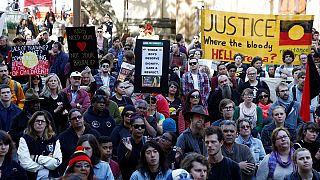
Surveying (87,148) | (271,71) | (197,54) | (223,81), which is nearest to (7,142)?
(87,148)

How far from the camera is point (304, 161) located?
9.15m

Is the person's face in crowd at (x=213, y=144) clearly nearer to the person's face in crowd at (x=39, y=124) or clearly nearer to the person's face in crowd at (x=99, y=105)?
the person's face in crowd at (x=39, y=124)

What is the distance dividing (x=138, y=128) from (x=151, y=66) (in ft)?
10.9

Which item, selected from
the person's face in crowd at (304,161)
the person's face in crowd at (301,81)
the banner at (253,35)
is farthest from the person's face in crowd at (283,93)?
the person's face in crowd at (304,161)

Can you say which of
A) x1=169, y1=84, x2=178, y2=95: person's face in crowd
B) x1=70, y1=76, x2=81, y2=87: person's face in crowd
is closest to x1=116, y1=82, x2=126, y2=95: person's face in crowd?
x1=70, y1=76, x2=81, y2=87: person's face in crowd

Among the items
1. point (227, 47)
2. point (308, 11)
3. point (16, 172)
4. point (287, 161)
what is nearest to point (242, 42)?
point (227, 47)

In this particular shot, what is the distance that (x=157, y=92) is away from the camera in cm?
1376

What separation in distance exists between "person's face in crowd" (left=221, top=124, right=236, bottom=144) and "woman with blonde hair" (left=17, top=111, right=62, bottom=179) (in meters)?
1.86

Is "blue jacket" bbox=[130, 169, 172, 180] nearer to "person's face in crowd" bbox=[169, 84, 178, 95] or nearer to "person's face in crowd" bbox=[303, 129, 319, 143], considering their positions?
"person's face in crowd" bbox=[303, 129, 319, 143]

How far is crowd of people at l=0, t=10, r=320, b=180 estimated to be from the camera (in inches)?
Result: 362

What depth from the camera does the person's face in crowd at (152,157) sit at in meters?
9.19

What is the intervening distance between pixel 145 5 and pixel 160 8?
0.55 m

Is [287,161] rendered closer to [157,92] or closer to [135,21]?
[157,92]

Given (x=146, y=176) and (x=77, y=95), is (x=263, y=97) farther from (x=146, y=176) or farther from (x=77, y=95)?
(x=146, y=176)
